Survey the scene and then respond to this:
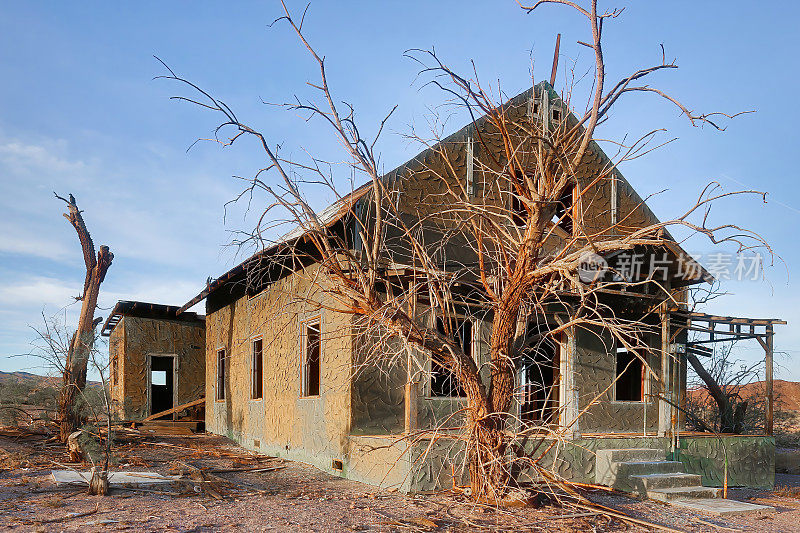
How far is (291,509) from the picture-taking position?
7574 millimetres

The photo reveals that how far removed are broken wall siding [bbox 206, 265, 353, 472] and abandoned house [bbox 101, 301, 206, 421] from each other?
7.53 feet

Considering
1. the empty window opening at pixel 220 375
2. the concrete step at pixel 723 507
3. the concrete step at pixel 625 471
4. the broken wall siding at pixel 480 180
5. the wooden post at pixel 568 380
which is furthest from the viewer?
the empty window opening at pixel 220 375

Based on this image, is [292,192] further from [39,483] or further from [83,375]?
[83,375]

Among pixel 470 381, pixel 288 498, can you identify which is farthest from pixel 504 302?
pixel 288 498

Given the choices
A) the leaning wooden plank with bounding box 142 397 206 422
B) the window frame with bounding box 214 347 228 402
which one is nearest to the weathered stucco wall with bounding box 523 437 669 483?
the window frame with bounding box 214 347 228 402

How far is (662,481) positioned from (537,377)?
7.49m

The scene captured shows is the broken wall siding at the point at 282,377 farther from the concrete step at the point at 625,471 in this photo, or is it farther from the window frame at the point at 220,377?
the concrete step at the point at 625,471

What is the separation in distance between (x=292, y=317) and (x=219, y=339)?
5.88 m

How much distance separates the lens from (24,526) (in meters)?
6.55

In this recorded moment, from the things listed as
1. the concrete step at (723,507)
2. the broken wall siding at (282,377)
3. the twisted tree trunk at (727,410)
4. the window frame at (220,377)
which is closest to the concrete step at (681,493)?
the concrete step at (723,507)

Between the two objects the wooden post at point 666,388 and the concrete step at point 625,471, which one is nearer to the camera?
the concrete step at point 625,471

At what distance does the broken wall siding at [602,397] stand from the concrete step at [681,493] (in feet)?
7.43

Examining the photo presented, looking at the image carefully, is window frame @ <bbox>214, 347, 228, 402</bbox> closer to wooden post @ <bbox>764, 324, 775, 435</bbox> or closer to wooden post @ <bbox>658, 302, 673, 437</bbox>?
wooden post @ <bbox>658, 302, 673, 437</bbox>

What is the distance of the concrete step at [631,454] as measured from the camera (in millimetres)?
10180
